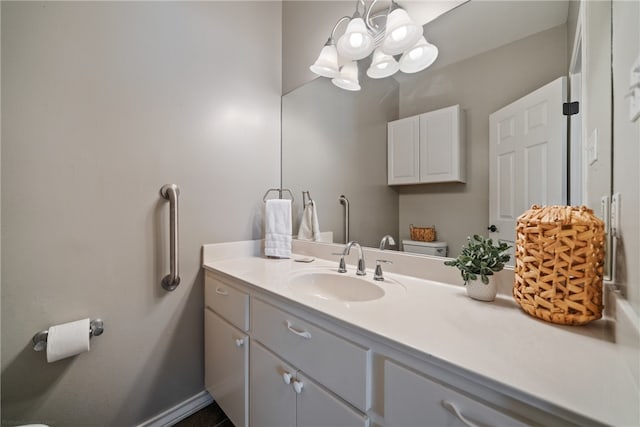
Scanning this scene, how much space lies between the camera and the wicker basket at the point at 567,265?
23.4 inches

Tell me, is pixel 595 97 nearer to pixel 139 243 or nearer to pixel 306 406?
pixel 306 406

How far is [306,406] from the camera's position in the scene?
2.54 ft

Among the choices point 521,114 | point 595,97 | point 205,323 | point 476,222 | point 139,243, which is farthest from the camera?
point 205,323

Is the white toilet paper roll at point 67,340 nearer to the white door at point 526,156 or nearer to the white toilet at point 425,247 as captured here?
the white toilet at point 425,247

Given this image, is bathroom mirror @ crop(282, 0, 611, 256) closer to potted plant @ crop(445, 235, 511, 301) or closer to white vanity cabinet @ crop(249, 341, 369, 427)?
potted plant @ crop(445, 235, 511, 301)

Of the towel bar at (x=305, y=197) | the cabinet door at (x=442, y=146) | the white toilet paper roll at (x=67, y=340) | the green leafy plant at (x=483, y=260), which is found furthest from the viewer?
the towel bar at (x=305, y=197)

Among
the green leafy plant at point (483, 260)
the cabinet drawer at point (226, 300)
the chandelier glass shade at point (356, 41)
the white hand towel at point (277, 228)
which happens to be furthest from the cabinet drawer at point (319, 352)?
the chandelier glass shade at point (356, 41)

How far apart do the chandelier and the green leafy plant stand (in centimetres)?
81

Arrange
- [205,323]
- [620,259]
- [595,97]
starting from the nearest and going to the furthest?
[620,259] < [595,97] < [205,323]

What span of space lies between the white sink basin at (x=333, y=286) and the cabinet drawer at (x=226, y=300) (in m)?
0.22

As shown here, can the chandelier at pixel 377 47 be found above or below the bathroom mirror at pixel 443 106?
above

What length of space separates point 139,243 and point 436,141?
4.61 feet

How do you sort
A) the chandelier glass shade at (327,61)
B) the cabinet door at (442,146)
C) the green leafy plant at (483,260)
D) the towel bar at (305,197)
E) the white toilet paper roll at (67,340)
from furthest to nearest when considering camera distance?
the towel bar at (305,197)
the chandelier glass shade at (327,61)
the cabinet door at (442,146)
the white toilet paper roll at (67,340)
the green leafy plant at (483,260)

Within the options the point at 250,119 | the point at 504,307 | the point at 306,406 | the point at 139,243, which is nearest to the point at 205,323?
the point at 139,243
